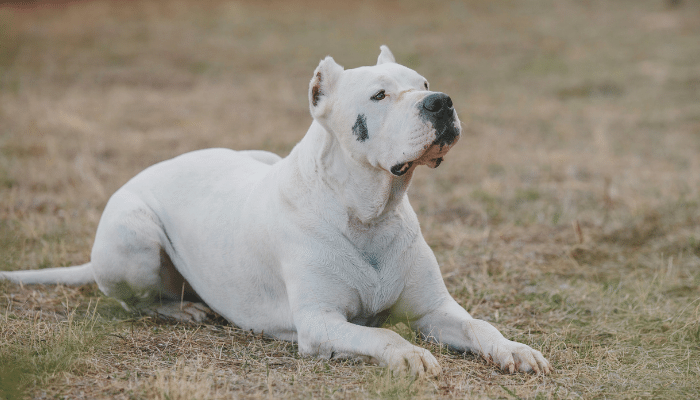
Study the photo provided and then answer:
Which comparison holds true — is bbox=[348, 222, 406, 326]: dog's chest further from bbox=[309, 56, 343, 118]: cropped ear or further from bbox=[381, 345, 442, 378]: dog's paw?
bbox=[309, 56, 343, 118]: cropped ear

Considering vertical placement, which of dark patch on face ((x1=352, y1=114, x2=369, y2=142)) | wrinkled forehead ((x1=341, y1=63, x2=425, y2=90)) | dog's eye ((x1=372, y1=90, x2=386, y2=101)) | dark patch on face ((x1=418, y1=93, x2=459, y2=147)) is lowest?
dark patch on face ((x1=352, y1=114, x2=369, y2=142))

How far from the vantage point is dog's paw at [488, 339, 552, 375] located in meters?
3.22

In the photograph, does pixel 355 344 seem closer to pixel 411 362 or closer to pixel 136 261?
pixel 411 362

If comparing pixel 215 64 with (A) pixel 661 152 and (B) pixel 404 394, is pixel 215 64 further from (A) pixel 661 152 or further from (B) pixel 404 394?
(B) pixel 404 394

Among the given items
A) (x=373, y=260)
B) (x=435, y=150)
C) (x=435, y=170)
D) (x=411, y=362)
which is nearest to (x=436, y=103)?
(x=435, y=150)

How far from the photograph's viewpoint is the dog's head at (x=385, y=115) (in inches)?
125

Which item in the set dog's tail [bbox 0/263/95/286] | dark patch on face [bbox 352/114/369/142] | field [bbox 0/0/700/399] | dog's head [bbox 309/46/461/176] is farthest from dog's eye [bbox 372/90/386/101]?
dog's tail [bbox 0/263/95/286]

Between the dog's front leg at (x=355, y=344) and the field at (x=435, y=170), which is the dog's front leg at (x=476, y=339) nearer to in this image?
the field at (x=435, y=170)

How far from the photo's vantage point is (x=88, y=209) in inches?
262

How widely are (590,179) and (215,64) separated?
32.5ft

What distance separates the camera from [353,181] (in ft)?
11.4

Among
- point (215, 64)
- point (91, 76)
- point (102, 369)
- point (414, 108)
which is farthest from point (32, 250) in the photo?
point (215, 64)

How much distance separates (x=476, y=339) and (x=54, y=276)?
9.82 feet

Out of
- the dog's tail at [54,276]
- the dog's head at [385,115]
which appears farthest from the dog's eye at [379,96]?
the dog's tail at [54,276]
